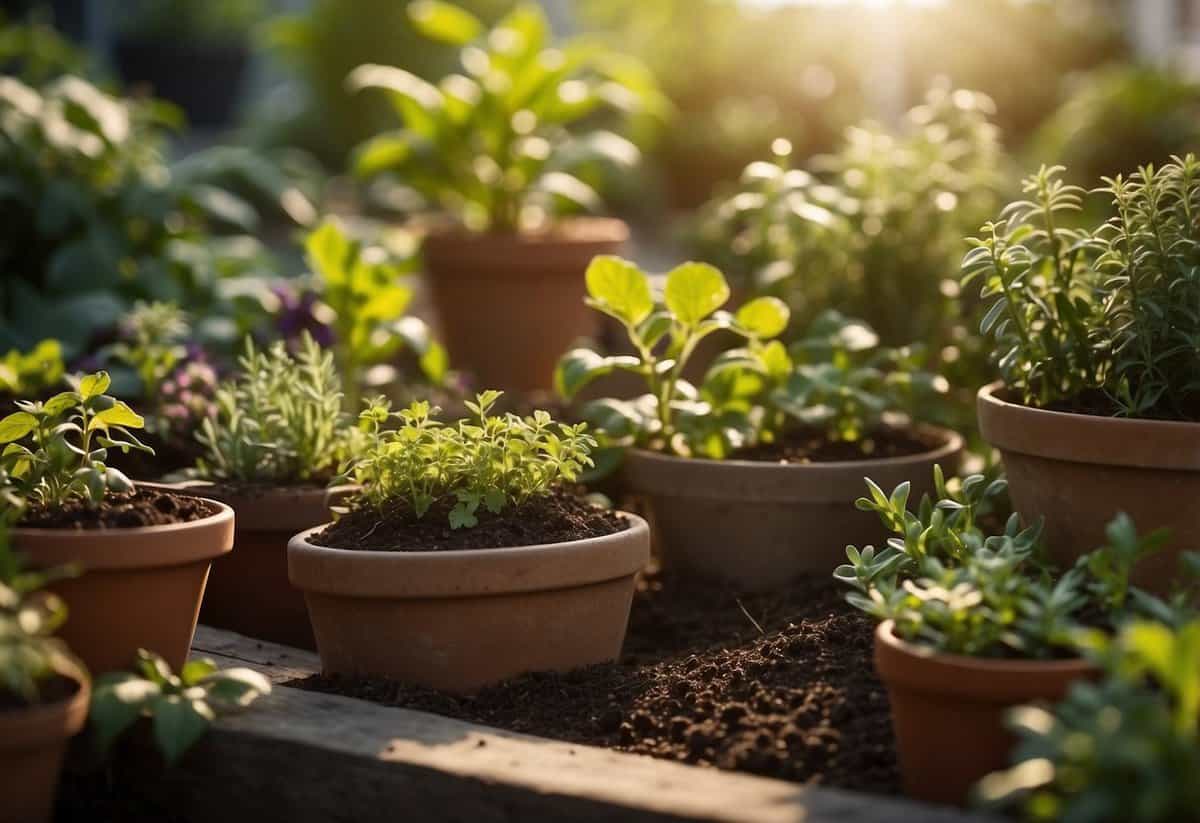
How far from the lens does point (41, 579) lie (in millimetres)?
1850

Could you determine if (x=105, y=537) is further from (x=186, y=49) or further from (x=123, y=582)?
(x=186, y=49)

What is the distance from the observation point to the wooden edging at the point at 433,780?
72.1 inches

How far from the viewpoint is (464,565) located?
2.28 m

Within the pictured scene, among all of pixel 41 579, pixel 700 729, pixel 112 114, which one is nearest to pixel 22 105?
pixel 112 114

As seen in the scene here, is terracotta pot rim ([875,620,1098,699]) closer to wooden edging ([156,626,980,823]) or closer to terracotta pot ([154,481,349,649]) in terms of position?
wooden edging ([156,626,980,823])

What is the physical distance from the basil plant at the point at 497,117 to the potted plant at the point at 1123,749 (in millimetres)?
3074

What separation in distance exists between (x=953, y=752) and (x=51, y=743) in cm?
111

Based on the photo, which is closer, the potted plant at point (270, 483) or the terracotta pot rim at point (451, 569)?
the terracotta pot rim at point (451, 569)

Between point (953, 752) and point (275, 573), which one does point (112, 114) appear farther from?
point (953, 752)

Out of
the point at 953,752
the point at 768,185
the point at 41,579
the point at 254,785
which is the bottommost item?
the point at 254,785

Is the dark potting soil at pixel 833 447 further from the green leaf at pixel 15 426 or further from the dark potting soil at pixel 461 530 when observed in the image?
the green leaf at pixel 15 426

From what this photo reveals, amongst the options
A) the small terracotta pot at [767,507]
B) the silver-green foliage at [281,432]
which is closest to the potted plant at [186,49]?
the silver-green foliage at [281,432]

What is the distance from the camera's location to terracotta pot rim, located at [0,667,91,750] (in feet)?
5.91

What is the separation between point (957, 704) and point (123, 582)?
1.17 metres
